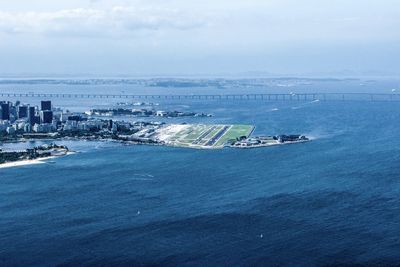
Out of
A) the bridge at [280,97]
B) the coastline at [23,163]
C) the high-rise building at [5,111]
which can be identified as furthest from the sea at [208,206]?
the bridge at [280,97]

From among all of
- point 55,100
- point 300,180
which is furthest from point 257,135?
point 55,100

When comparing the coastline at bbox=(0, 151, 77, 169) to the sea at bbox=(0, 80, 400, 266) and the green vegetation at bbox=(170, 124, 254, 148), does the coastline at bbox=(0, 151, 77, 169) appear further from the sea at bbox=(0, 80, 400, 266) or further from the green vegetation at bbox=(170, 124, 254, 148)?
the green vegetation at bbox=(170, 124, 254, 148)

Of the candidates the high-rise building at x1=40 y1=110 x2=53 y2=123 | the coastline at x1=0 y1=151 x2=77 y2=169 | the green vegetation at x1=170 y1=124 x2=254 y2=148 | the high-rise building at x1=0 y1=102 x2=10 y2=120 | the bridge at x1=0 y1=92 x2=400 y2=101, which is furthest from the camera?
the bridge at x1=0 y1=92 x2=400 y2=101

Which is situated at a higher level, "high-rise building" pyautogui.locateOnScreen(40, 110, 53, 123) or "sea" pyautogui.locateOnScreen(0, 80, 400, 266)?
"high-rise building" pyautogui.locateOnScreen(40, 110, 53, 123)

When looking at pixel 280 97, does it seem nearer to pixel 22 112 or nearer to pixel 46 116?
pixel 22 112

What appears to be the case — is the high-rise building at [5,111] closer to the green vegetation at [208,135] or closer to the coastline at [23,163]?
the green vegetation at [208,135]

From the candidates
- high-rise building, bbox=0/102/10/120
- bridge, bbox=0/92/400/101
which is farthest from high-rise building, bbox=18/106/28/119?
bridge, bbox=0/92/400/101

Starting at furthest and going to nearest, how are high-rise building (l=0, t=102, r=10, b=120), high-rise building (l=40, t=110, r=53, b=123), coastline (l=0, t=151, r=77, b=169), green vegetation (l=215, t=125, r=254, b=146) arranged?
1. high-rise building (l=0, t=102, r=10, b=120)
2. high-rise building (l=40, t=110, r=53, b=123)
3. green vegetation (l=215, t=125, r=254, b=146)
4. coastline (l=0, t=151, r=77, b=169)

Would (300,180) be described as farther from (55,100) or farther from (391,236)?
(55,100)
